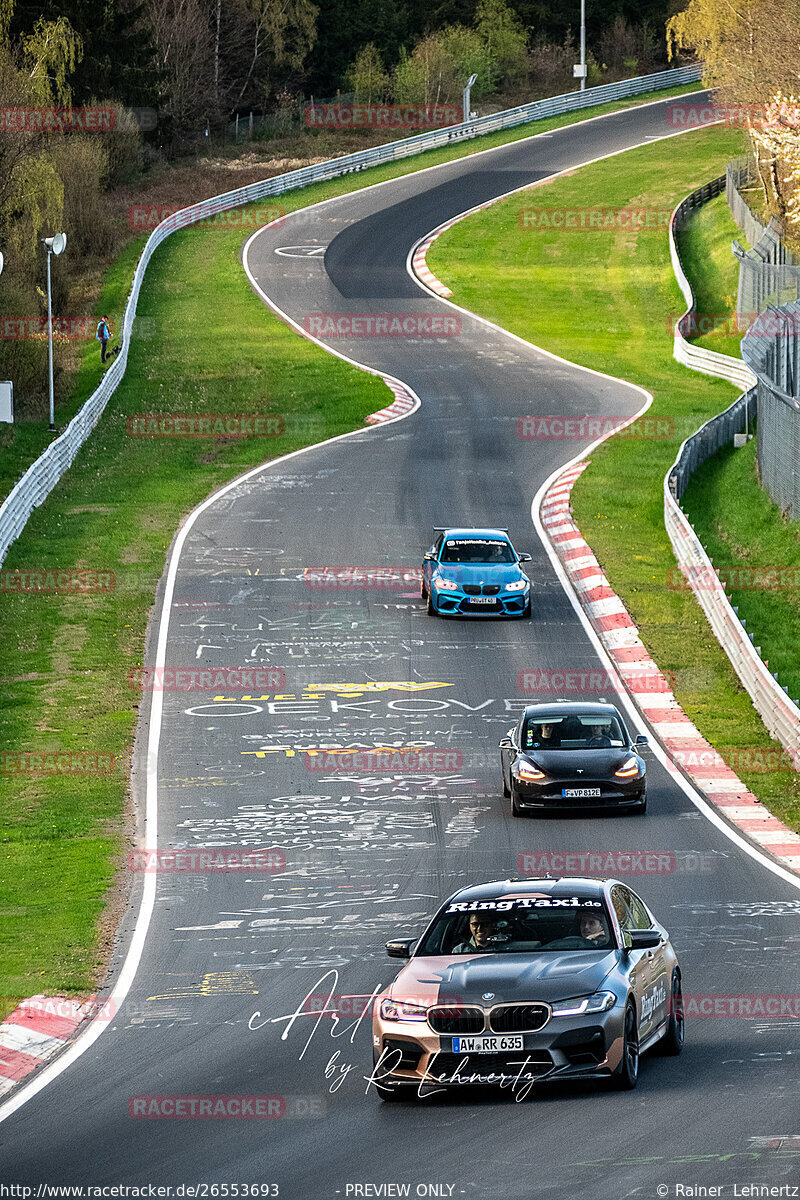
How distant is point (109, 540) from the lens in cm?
3769

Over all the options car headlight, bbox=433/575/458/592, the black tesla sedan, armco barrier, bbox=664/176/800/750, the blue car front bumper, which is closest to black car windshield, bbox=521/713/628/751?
the black tesla sedan

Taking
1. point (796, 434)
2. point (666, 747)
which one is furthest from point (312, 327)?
point (666, 747)

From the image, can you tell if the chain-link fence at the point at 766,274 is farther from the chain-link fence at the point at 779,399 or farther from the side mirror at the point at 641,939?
the side mirror at the point at 641,939

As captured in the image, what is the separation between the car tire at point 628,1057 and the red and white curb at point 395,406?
3946 centimetres

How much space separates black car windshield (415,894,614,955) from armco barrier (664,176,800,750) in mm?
11655

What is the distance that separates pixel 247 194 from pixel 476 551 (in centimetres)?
5466

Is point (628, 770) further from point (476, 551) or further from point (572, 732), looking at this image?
point (476, 551)

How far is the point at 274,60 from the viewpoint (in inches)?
4168

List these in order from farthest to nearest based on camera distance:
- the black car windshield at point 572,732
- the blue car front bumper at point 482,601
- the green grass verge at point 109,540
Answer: the blue car front bumper at point 482,601
the black car windshield at point 572,732
the green grass verge at point 109,540

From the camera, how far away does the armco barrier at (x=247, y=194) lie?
3900 centimetres

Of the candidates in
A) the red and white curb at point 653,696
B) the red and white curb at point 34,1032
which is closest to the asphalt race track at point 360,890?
the red and white curb at point 34,1032

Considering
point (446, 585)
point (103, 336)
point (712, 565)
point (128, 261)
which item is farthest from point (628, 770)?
point (128, 261)

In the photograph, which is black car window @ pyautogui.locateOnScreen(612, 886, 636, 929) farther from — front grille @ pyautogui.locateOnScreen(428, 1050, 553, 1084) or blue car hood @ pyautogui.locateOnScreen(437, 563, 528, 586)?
blue car hood @ pyautogui.locateOnScreen(437, 563, 528, 586)

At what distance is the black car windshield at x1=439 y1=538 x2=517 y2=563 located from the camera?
32.3 metres
